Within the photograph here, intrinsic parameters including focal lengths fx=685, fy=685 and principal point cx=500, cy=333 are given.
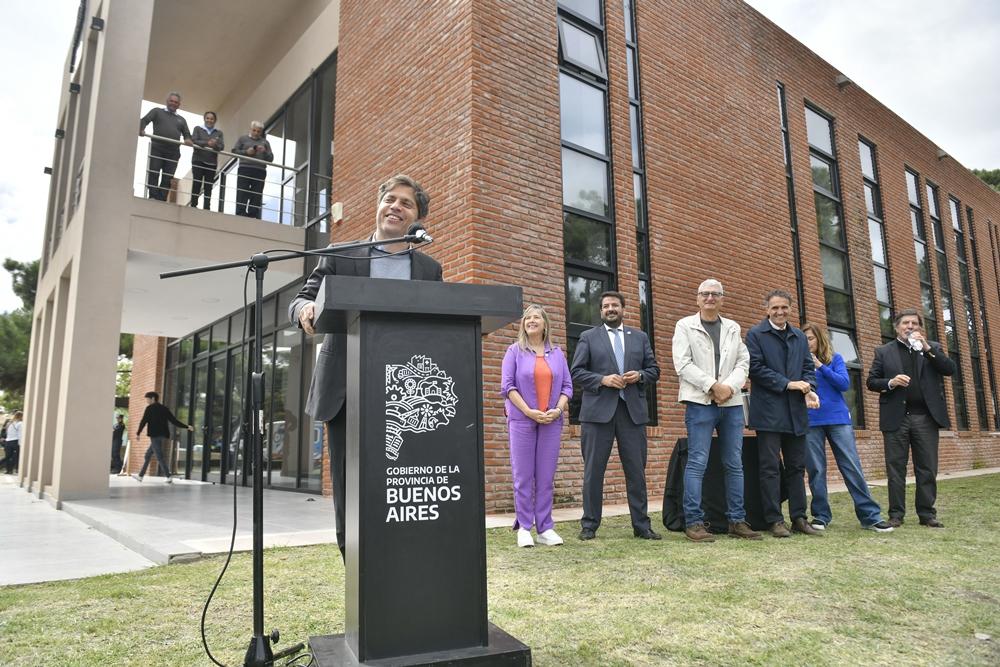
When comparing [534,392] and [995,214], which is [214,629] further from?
[995,214]

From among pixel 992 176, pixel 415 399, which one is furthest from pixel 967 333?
pixel 415 399

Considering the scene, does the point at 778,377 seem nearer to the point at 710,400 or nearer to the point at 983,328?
the point at 710,400

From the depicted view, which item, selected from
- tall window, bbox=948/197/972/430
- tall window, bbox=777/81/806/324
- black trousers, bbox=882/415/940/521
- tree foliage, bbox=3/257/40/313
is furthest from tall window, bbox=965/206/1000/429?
tree foliage, bbox=3/257/40/313

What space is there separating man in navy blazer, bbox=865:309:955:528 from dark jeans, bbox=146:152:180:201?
31.8 feet

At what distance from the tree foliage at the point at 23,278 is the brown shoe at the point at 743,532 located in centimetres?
3015

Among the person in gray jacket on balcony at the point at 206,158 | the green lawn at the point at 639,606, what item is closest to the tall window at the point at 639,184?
the green lawn at the point at 639,606

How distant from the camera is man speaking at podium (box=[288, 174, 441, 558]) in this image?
99.7 inches

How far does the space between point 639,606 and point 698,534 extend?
6.88ft

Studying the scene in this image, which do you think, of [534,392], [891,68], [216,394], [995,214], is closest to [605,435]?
[534,392]

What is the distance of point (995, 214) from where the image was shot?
66.5 feet

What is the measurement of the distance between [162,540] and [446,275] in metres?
3.53

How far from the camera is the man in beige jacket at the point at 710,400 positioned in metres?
5.04

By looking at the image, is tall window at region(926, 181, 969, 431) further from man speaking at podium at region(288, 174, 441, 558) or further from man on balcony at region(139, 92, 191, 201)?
man speaking at podium at region(288, 174, 441, 558)

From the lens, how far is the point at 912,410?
5.75 m
